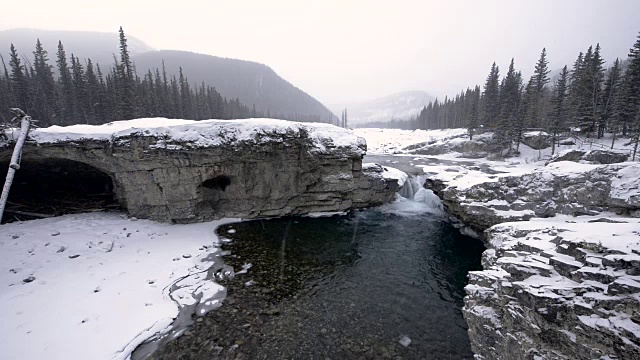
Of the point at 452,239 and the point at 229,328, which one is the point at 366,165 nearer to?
the point at 452,239

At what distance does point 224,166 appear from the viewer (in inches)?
690

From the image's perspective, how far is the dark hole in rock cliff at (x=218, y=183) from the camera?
18684 millimetres

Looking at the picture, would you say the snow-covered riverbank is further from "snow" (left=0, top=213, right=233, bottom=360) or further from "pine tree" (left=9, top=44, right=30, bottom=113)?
"pine tree" (left=9, top=44, right=30, bottom=113)

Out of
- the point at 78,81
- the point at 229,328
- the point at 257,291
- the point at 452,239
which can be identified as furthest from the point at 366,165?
the point at 78,81

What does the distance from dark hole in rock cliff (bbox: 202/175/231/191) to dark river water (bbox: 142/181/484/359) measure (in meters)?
3.20

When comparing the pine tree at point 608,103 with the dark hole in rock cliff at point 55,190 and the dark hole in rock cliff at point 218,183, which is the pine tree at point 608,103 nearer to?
the dark hole in rock cliff at point 218,183

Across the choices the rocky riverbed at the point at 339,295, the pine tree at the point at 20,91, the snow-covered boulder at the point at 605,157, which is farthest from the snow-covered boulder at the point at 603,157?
the pine tree at the point at 20,91

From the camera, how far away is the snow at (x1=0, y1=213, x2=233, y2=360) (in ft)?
25.2

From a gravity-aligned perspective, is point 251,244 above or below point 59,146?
below

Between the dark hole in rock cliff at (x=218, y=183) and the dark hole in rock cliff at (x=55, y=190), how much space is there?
22.4ft

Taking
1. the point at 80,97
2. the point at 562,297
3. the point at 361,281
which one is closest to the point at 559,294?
the point at 562,297

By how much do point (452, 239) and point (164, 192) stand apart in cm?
1914

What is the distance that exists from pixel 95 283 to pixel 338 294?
10029 mm

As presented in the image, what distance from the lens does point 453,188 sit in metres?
16.5
